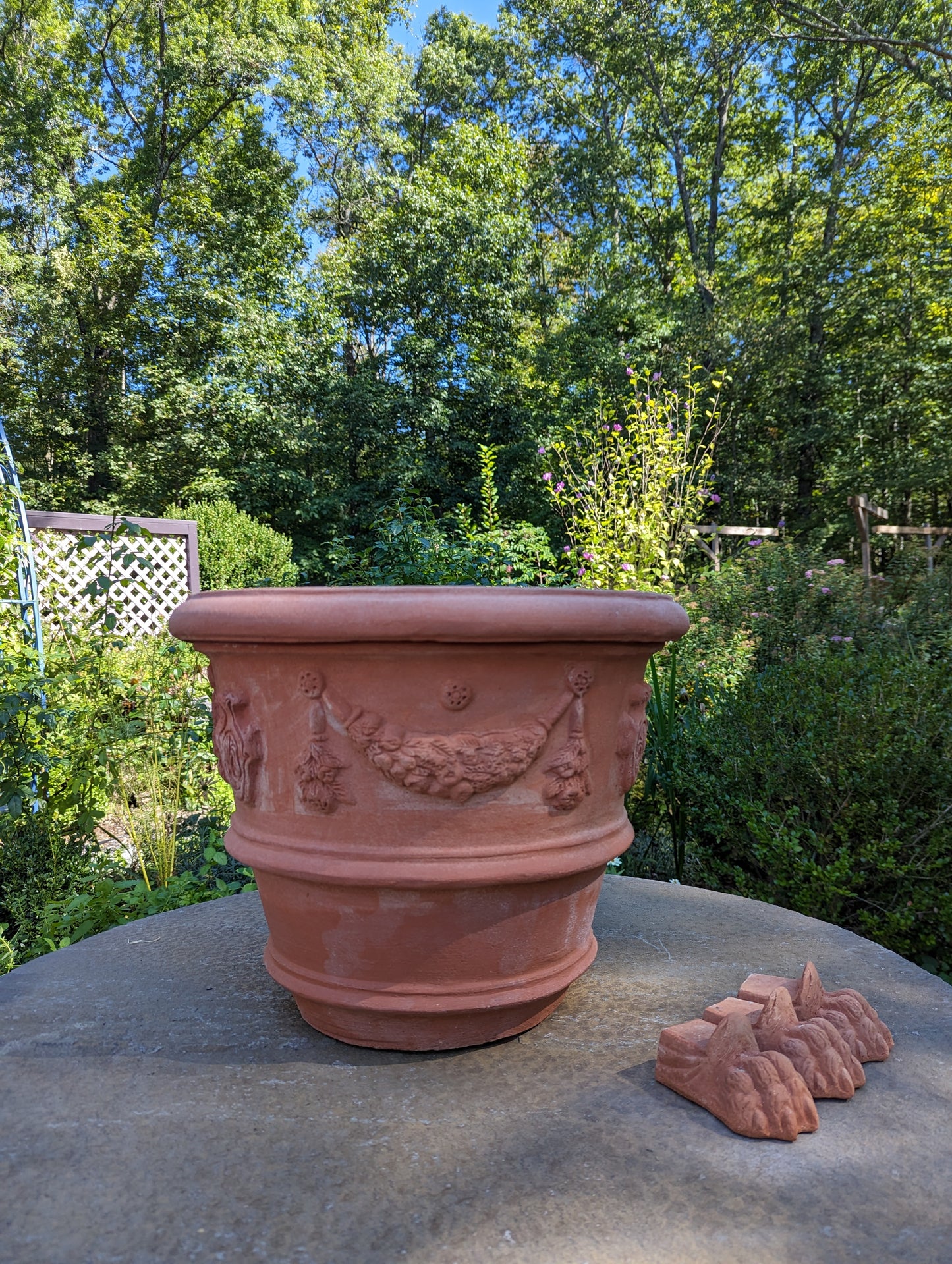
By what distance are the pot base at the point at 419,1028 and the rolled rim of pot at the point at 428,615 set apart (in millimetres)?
612

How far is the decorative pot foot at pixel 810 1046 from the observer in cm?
117

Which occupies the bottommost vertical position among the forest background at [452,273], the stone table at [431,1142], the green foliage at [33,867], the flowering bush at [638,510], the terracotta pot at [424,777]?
the green foliage at [33,867]

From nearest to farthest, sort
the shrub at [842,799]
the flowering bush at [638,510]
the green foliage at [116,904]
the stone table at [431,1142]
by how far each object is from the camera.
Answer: the stone table at [431,1142], the shrub at [842,799], the green foliage at [116,904], the flowering bush at [638,510]

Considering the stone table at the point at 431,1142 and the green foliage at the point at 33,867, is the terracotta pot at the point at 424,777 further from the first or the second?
the green foliage at the point at 33,867

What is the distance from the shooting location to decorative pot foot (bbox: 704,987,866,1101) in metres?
1.17

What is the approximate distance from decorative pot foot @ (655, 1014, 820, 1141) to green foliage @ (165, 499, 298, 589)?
30.0ft

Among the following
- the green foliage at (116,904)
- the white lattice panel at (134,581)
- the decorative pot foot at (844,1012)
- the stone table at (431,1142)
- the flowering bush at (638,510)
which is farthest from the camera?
the white lattice panel at (134,581)

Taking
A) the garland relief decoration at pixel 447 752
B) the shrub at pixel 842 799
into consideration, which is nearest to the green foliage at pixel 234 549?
the shrub at pixel 842 799

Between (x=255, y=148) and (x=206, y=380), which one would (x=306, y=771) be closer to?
(x=206, y=380)

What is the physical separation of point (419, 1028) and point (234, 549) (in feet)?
31.8

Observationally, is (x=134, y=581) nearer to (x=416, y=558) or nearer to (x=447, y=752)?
(x=416, y=558)

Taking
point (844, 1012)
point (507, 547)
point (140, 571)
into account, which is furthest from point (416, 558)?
point (140, 571)

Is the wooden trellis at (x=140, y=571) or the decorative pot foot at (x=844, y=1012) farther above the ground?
the wooden trellis at (x=140, y=571)

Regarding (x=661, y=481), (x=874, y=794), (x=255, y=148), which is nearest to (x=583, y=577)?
(x=661, y=481)
